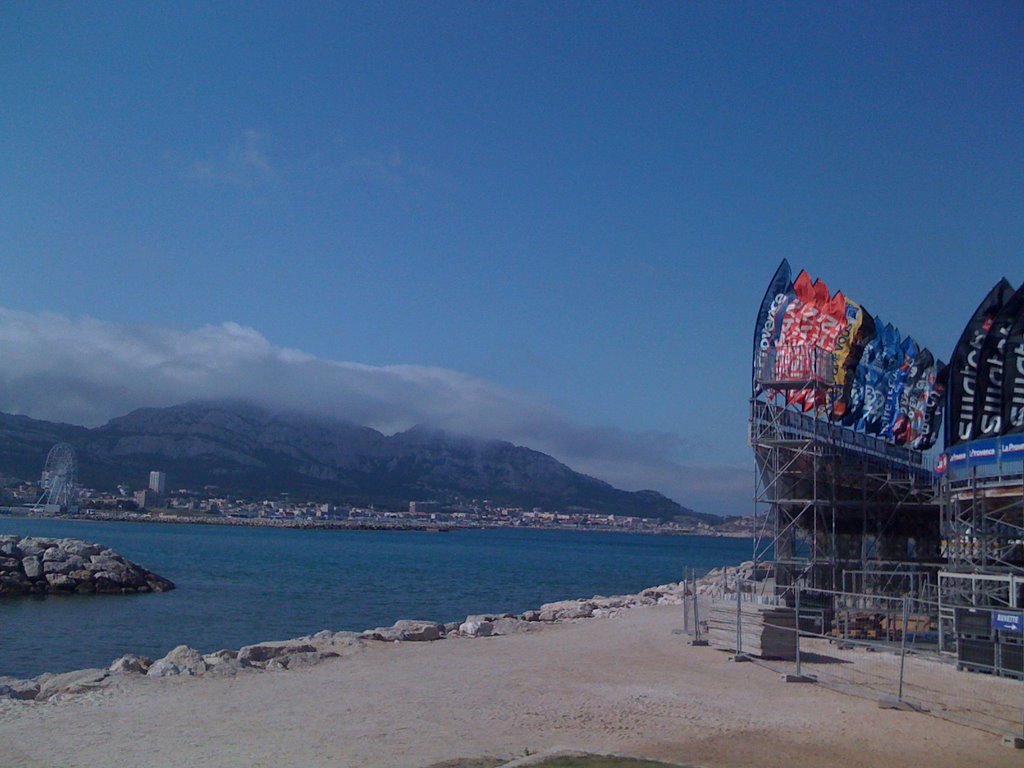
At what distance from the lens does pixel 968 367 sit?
72.8 feet

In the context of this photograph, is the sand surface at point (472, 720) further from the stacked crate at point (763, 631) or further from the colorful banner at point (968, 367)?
the colorful banner at point (968, 367)

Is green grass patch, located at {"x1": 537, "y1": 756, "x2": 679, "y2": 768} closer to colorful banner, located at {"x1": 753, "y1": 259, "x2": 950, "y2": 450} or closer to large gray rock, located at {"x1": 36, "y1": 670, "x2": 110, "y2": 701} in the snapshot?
large gray rock, located at {"x1": 36, "y1": 670, "x2": 110, "y2": 701}

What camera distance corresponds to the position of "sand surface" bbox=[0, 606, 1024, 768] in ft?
38.2

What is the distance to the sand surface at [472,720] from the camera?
1165 centimetres

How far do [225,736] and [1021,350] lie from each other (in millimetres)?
17540

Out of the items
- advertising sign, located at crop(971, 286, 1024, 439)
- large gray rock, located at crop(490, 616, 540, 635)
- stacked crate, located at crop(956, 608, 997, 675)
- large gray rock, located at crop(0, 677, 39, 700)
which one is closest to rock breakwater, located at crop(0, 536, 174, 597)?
large gray rock, located at crop(490, 616, 540, 635)

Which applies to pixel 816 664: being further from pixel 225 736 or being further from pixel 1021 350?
pixel 225 736

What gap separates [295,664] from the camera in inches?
727

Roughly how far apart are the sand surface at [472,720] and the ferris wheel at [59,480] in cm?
15580

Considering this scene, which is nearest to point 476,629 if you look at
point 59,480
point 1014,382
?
point 1014,382

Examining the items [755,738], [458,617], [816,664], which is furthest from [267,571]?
[755,738]

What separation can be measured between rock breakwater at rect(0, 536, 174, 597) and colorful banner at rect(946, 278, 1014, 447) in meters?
34.8

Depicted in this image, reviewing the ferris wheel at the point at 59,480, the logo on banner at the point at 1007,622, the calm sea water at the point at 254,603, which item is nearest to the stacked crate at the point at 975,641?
the logo on banner at the point at 1007,622

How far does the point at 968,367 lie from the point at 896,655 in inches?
266
